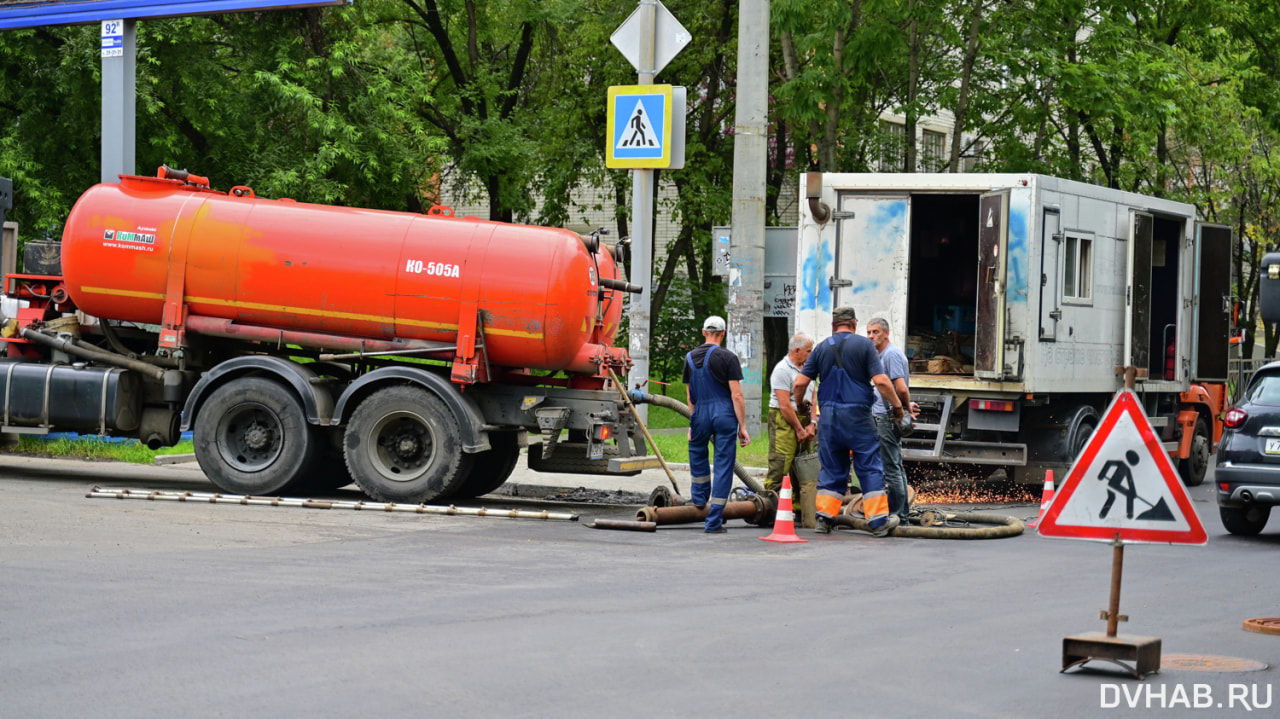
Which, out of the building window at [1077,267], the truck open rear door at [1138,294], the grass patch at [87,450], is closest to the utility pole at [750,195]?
the building window at [1077,267]

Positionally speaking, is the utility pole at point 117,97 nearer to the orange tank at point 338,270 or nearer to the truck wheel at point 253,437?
the orange tank at point 338,270

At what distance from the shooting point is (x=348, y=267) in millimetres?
14070

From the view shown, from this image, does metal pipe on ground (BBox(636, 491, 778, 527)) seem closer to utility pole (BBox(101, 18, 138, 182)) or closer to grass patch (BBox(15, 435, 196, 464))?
grass patch (BBox(15, 435, 196, 464))

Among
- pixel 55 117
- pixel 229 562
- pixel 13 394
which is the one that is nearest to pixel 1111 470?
pixel 229 562

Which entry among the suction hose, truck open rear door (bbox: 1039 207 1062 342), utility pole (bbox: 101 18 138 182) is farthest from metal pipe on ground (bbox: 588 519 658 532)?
utility pole (bbox: 101 18 138 182)

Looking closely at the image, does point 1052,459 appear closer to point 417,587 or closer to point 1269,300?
point 1269,300

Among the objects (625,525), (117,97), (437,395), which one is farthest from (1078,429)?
(117,97)

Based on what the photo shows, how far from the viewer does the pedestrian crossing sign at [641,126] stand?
1659 cm

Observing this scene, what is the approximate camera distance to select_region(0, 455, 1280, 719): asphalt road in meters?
6.35

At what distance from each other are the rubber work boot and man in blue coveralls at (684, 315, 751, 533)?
1246mm

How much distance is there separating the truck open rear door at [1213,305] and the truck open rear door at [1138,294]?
2028 millimetres

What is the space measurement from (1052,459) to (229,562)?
933 centimetres

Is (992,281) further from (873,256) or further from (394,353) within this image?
(394,353)

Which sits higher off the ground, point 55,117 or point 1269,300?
point 55,117
